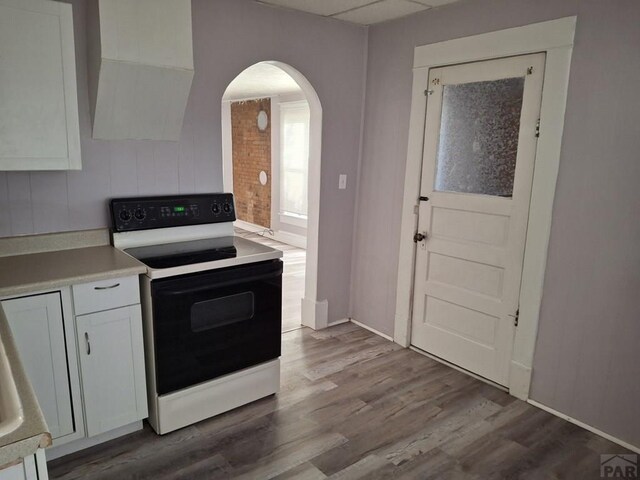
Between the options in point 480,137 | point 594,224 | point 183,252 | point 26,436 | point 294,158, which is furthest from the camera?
point 294,158

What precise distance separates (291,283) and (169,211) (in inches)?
92.6

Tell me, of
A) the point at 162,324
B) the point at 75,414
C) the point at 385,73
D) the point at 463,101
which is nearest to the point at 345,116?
the point at 385,73

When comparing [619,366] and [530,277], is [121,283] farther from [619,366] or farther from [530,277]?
[619,366]

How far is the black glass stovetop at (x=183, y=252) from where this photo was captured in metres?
2.28

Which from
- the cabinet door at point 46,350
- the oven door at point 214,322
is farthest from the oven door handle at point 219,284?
the cabinet door at point 46,350

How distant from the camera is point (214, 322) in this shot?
236 centimetres

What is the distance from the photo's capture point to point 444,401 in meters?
2.71

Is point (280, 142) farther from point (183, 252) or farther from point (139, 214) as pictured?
point (183, 252)

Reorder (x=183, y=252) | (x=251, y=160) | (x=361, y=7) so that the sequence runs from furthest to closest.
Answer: (x=251, y=160) < (x=361, y=7) < (x=183, y=252)

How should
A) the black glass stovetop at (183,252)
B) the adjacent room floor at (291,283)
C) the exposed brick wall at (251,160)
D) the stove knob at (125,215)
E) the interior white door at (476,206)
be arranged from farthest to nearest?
the exposed brick wall at (251,160) → the adjacent room floor at (291,283) → the interior white door at (476,206) → the stove knob at (125,215) → the black glass stovetop at (183,252)

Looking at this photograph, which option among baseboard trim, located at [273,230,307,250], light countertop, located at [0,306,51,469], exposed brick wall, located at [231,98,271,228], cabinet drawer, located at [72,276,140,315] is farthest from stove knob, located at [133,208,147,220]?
exposed brick wall, located at [231,98,271,228]

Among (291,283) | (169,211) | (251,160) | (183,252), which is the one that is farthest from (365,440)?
(251,160)

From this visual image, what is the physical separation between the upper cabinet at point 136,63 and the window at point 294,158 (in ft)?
12.9

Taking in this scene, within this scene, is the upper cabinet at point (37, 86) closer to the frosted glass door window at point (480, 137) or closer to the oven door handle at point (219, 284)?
the oven door handle at point (219, 284)
